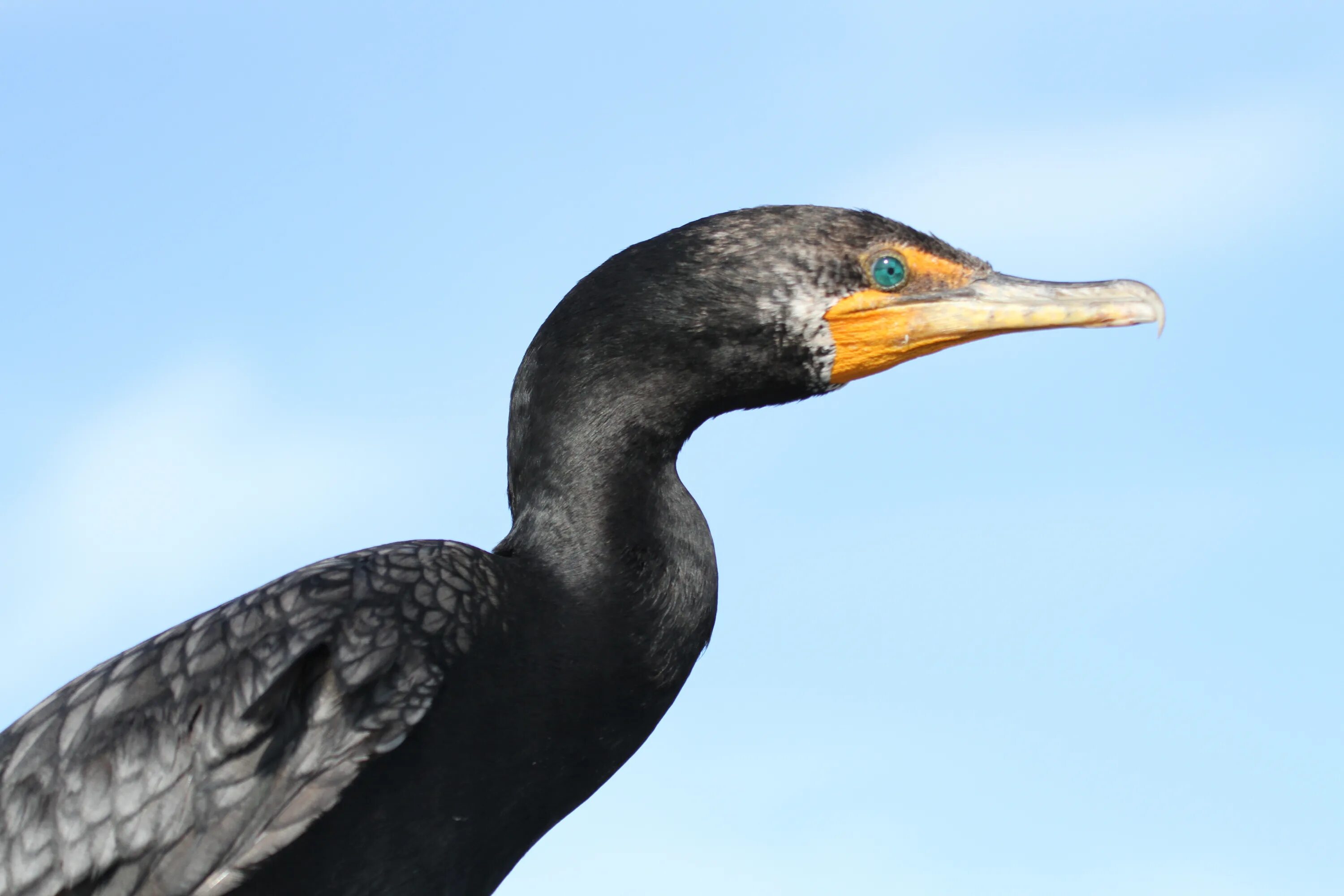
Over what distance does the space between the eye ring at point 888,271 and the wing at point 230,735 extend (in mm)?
1917

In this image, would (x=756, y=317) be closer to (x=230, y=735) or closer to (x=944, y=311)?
(x=944, y=311)

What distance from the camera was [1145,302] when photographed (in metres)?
5.94

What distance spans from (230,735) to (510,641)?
0.98m

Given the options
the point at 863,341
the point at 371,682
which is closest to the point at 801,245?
the point at 863,341

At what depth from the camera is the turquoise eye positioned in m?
5.92

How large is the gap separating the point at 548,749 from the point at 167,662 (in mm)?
1360

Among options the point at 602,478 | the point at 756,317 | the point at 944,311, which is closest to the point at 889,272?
the point at 944,311

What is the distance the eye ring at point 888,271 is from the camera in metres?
5.92

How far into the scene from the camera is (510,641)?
5.37 meters

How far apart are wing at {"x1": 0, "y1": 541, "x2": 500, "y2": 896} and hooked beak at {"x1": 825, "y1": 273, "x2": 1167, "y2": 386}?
1.71 metres

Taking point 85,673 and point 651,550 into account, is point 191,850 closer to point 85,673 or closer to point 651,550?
point 85,673

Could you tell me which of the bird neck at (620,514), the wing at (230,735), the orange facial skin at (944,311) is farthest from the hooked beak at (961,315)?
the wing at (230,735)

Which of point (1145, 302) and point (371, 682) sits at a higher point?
point (1145, 302)

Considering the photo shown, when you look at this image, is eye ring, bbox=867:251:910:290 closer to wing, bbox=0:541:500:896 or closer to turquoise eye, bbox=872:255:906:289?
turquoise eye, bbox=872:255:906:289
